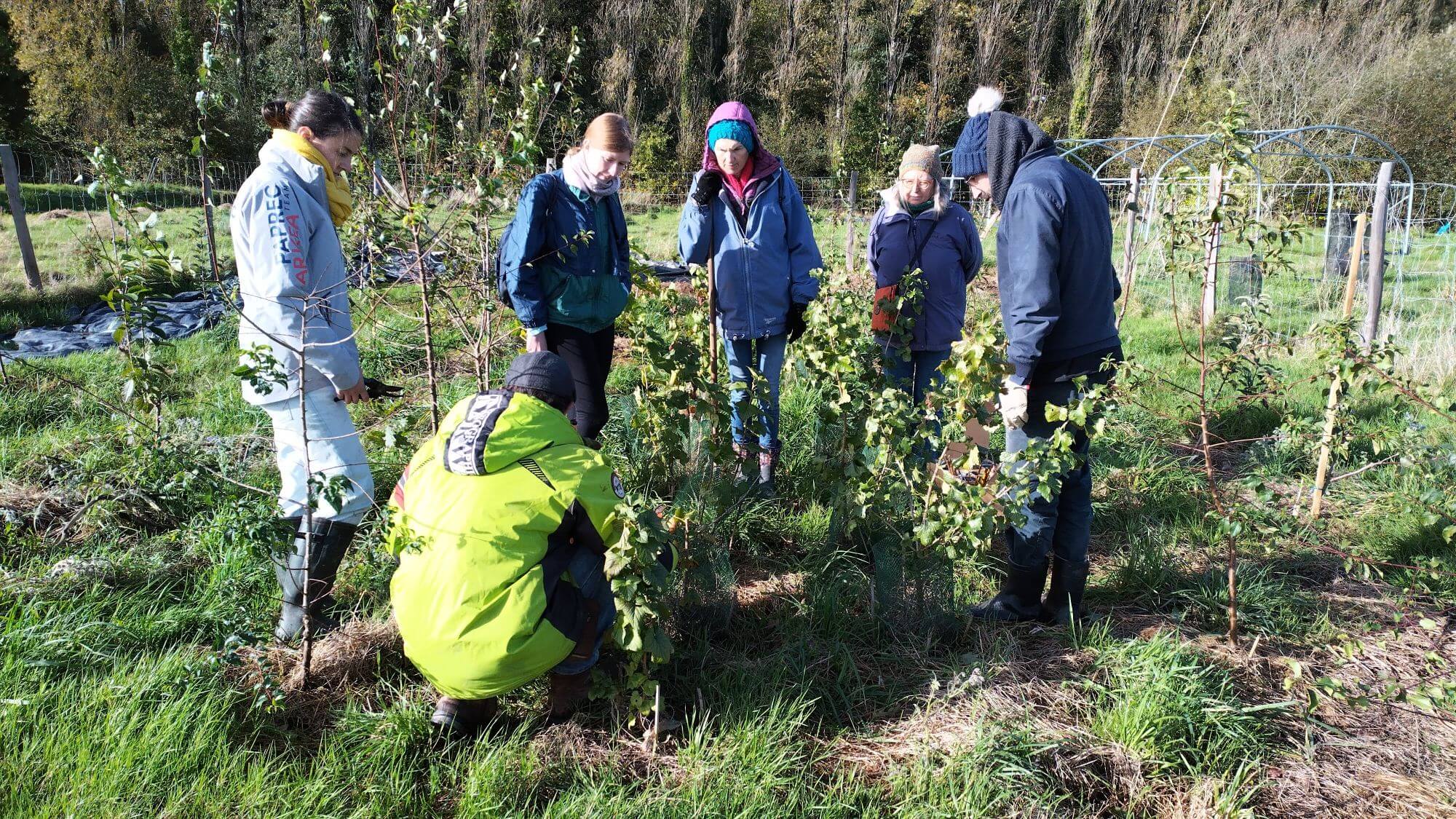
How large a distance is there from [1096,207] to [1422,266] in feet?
45.3

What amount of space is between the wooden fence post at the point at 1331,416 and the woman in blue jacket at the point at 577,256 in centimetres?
265

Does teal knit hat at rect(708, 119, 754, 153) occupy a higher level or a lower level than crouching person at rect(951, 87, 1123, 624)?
higher

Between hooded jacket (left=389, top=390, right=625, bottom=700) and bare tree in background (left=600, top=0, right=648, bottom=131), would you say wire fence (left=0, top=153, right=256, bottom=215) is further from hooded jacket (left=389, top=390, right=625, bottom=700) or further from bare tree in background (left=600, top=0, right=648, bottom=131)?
hooded jacket (left=389, top=390, right=625, bottom=700)

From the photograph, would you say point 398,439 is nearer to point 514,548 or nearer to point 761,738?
point 514,548

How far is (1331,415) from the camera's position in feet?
9.53

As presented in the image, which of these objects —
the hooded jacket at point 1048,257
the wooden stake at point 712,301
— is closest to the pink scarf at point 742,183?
the wooden stake at point 712,301

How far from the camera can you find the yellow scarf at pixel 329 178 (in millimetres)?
2461

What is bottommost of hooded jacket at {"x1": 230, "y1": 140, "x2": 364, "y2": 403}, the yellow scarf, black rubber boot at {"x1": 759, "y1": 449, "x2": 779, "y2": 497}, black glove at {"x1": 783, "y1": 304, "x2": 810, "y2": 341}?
black rubber boot at {"x1": 759, "y1": 449, "x2": 779, "y2": 497}

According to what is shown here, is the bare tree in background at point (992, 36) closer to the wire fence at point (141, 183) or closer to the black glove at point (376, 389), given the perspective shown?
the wire fence at point (141, 183)

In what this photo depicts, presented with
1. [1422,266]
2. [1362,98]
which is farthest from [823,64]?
[1422,266]

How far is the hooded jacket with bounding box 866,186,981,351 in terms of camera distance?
3.77m

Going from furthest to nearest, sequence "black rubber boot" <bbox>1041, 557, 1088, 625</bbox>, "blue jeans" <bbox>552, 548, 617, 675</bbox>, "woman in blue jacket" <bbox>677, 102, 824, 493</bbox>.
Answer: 1. "woman in blue jacket" <bbox>677, 102, 824, 493</bbox>
2. "black rubber boot" <bbox>1041, 557, 1088, 625</bbox>
3. "blue jeans" <bbox>552, 548, 617, 675</bbox>

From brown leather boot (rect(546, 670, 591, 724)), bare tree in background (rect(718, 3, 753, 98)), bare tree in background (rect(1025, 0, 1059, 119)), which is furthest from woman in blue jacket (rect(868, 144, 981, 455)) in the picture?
bare tree in background (rect(1025, 0, 1059, 119))

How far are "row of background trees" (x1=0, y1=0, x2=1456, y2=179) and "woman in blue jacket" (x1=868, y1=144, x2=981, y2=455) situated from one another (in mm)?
11548
